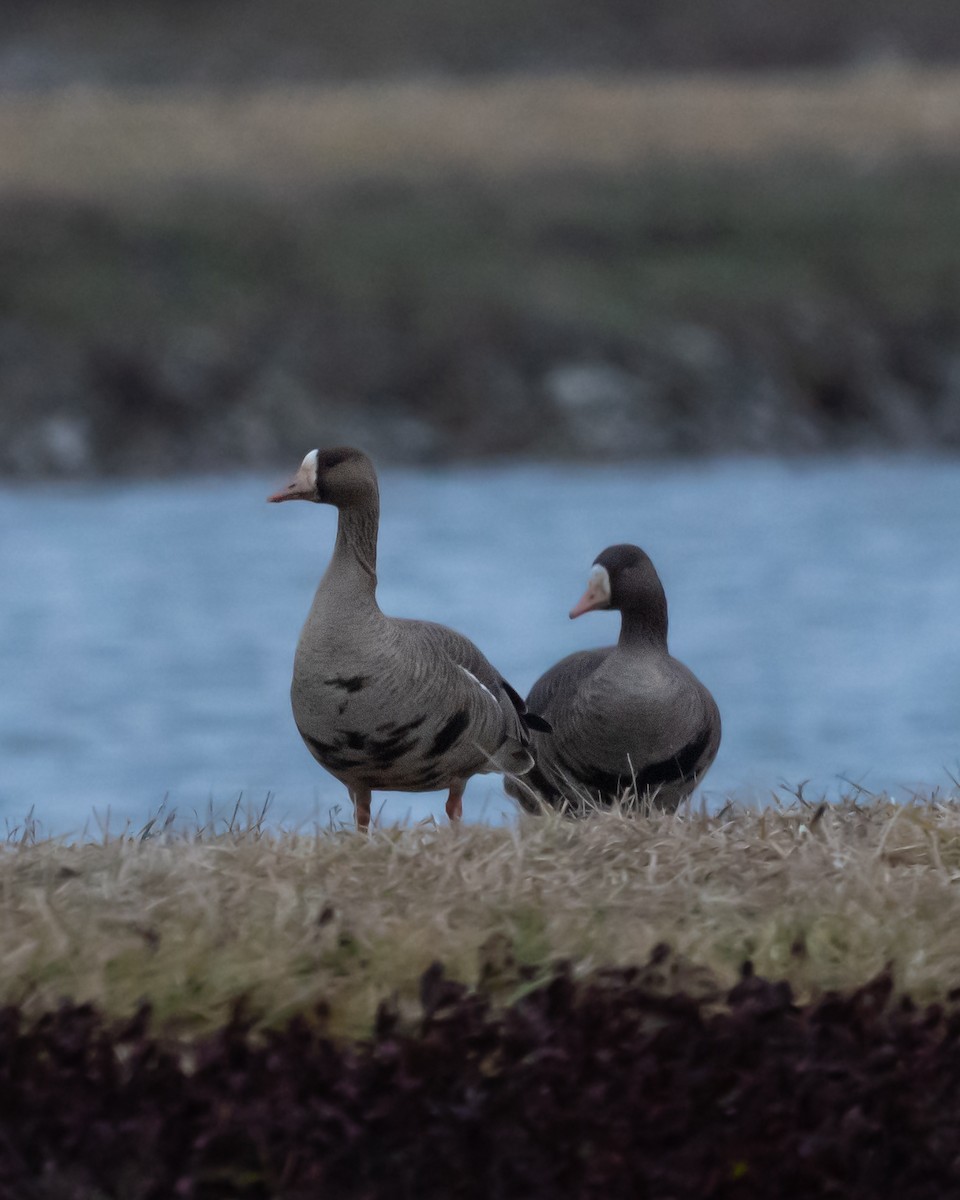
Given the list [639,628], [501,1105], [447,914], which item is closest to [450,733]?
[639,628]

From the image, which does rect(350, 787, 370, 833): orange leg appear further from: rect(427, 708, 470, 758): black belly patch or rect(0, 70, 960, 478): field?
rect(0, 70, 960, 478): field

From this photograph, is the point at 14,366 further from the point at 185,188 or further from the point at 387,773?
the point at 387,773

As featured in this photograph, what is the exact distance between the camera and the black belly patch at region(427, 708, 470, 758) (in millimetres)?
5449

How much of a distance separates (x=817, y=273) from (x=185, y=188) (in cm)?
800

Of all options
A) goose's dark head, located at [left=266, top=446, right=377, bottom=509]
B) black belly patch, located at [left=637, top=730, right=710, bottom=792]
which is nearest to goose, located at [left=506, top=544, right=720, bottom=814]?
black belly patch, located at [left=637, top=730, right=710, bottom=792]

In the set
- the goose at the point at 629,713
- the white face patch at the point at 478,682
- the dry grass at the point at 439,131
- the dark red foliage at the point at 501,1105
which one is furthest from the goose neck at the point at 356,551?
the dry grass at the point at 439,131

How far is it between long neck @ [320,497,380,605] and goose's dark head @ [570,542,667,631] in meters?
0.68

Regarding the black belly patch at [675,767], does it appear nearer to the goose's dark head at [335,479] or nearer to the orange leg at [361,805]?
the orange leg at [361,805]

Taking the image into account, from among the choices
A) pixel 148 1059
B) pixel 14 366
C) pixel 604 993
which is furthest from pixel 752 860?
pixel 14 366

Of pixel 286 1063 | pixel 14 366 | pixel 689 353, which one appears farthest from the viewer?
pixel 689 353

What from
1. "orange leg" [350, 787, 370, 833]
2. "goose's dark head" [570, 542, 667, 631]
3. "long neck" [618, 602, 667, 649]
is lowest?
"orange leg" [350, 787, 370, 833]

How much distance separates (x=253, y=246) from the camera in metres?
23.9

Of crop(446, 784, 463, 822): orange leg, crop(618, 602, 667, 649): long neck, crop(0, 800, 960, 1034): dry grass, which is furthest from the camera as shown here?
crop(618, 602, 667, 649): long neck

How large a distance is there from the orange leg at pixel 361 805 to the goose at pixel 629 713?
466 mm
